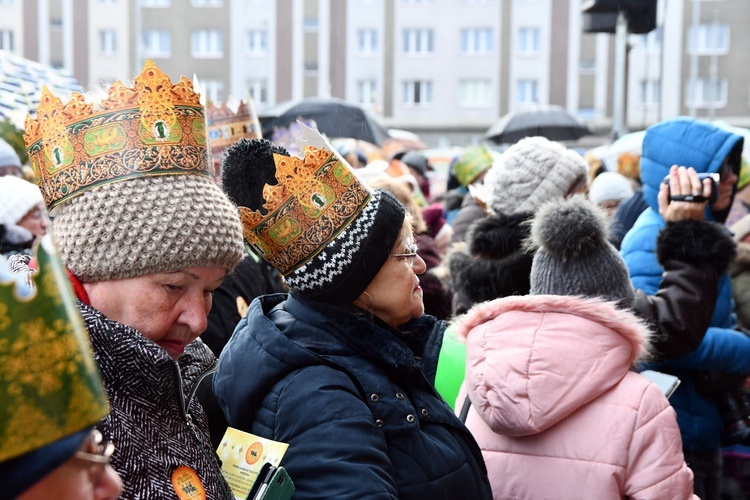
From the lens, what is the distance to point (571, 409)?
101 inches

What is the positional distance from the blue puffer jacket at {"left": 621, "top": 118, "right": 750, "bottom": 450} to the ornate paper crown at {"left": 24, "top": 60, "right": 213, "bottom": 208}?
7.89 ft

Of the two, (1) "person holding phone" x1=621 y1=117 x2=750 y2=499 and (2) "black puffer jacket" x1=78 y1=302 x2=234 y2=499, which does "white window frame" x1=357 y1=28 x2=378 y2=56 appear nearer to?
(1) "person holding phone" x1=621 y1=117 x2=750 y2=499

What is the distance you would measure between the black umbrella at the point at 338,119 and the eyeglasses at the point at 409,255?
9381 mm

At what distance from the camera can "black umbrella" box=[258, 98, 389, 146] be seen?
12.2 m

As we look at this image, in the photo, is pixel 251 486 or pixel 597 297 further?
pixel 597 297

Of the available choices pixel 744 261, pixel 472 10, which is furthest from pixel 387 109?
pixel 744 261

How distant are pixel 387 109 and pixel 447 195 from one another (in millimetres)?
36878

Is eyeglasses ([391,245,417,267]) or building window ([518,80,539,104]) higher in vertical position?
building window ([518,80,539,104])

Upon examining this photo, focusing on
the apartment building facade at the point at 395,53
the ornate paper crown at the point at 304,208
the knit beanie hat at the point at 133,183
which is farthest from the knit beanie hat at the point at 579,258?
the apartment building facade at the point at 395,53

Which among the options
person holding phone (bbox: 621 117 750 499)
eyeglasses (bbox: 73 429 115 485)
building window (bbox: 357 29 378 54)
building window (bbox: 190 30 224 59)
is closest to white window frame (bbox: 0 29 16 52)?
building window (bbox: 190 30 224 59)

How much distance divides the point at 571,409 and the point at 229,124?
315cm

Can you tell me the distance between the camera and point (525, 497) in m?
2.62

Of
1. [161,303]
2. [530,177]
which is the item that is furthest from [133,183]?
[530,177]

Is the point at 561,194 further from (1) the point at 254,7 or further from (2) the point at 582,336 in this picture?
(1) the point at 254,7
